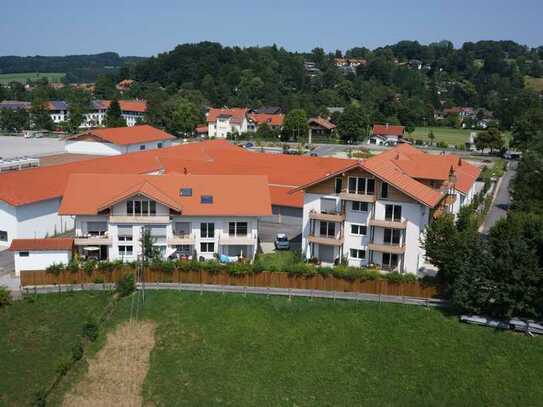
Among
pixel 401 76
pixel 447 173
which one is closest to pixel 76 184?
pixel 447 173

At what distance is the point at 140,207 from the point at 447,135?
10030cm

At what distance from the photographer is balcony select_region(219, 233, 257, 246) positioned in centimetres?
3528

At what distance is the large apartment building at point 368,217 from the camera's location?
33.5 metres

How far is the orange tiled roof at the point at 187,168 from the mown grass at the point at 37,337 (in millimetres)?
12484

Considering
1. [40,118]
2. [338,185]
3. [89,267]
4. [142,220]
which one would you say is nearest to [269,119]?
[40,118]

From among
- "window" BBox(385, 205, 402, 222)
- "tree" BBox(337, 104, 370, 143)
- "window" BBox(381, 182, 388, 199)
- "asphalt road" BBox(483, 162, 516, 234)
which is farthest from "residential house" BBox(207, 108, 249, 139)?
"window" BBox(385, 205, 402, 222)

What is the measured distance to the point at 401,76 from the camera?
180625mm

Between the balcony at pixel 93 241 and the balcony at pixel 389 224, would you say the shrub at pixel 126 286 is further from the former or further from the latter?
the balcony at pixel 389 224

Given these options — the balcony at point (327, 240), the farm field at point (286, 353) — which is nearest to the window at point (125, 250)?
the farm field at point (286, 353)

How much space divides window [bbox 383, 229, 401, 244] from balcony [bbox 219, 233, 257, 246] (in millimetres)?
7924

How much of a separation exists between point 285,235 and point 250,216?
5.79 meters

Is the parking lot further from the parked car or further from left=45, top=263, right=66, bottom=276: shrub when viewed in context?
left=45, top=263, right=66, bottom=276: shrub

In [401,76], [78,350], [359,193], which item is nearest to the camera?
[78,350]

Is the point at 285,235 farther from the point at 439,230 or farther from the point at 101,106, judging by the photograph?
the point at 101,106
